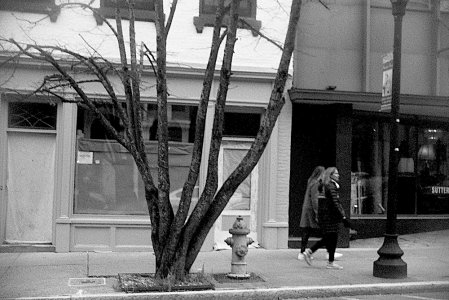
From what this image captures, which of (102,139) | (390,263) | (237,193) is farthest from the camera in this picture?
(237,193)

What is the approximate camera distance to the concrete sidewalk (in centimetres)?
891

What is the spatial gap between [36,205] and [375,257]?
708 centimetres

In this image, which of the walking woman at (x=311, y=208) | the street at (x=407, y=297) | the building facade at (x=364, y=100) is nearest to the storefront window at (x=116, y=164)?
the building facade at (x=364, y=100)

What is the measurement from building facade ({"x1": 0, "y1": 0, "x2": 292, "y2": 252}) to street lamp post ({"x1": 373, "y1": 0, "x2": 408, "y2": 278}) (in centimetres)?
320

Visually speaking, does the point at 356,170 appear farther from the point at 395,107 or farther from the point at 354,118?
the point at 395,107

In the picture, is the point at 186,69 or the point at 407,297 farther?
the point at 186,69

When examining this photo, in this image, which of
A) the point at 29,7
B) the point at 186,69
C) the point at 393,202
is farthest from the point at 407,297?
the point at 29,7

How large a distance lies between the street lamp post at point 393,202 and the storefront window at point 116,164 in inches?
174

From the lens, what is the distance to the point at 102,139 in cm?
1287

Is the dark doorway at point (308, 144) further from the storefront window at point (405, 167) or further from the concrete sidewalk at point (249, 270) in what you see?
the concrete sidewalk at point (249, 270)

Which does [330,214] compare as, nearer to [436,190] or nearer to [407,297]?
[407,297]

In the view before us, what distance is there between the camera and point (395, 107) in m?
10.6

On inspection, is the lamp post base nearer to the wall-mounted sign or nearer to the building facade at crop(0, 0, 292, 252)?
the building facade at crop(0, 0, 292, 252)

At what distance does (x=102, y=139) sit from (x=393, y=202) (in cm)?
611
